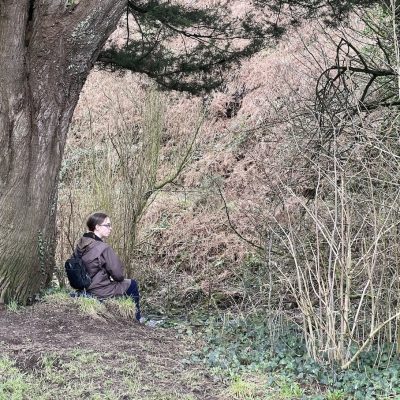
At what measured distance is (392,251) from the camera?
16.6 feet

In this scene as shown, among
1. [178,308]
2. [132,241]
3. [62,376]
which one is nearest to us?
[62,376]

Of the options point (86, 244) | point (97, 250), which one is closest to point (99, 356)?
point (97, 250)

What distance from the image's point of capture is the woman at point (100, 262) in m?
6.54

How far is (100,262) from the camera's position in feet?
21.5

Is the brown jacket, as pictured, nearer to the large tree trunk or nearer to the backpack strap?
the backpack strap

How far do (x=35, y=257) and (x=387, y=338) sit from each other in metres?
3.39

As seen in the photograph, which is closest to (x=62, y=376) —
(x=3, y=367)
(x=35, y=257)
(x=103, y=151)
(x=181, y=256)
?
(x=3, y=367)

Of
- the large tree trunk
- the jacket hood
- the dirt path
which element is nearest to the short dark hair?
the jacket hood

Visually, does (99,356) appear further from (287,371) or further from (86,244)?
(86,244)

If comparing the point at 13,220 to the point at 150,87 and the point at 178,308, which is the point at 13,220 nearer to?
the point at 150,87

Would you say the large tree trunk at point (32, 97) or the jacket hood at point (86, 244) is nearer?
the large tree trunk at point (32, 97)

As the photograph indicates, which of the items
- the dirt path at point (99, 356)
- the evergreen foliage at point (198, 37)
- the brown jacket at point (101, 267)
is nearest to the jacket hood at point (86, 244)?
the brown jacket at point (101, 267)

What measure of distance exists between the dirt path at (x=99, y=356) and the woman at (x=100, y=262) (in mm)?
668

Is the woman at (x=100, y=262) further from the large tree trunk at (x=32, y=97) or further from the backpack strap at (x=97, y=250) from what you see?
the large tree trunk at (x=32, y=97)
